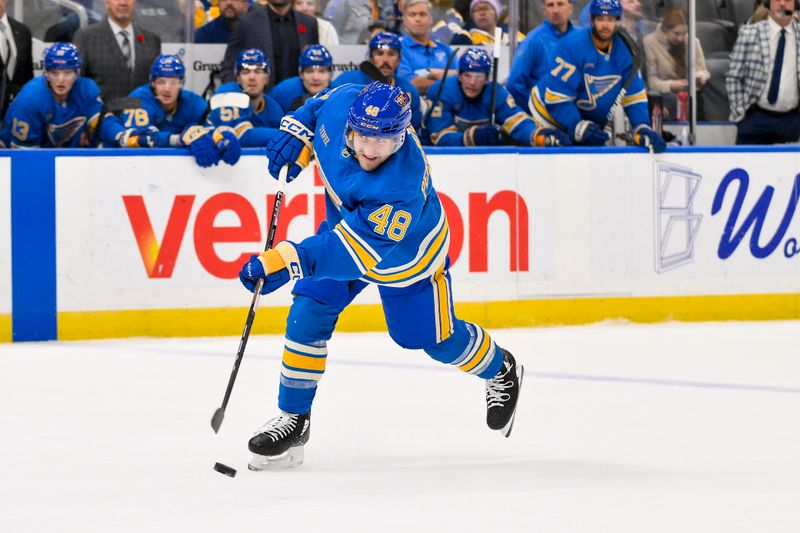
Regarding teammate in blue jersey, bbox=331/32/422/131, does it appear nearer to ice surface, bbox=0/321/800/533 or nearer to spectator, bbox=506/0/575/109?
spectator, bbox=506/0/575/109

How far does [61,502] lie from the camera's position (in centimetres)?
330

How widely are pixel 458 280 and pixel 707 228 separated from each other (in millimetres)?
1374

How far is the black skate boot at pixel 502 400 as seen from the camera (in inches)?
161

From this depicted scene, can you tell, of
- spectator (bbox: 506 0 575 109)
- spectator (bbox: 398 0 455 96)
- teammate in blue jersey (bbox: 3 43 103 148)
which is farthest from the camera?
spectator (bbox: 398 0 455 96)

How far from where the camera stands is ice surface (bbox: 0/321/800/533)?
318cm

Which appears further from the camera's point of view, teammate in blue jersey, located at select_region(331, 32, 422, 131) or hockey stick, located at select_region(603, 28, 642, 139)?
hockey stick, located at select_region(603, 28, 642, 139)

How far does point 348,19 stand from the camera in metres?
7.29

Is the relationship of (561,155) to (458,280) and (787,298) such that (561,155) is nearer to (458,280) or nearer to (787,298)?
(458,280)

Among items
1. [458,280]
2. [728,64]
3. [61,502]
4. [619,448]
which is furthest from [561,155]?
[61,502]

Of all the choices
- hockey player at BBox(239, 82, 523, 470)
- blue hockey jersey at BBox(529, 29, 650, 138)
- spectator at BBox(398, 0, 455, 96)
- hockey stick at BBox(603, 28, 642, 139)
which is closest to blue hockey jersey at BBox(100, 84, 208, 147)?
spectator at BBox(398, 0, 455, 96)

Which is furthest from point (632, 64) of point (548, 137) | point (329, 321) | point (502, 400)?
A: point (329, 321)

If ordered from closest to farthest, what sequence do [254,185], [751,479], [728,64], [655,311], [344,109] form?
1. [751,479]
2. [344,109]
3. [254,185]
4. [655,311]
5. [728,64]

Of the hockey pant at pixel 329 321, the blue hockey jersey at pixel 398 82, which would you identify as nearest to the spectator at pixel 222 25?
the blue hockey jersey at pixel 398 82

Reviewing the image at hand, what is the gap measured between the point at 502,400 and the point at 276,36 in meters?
3.40
